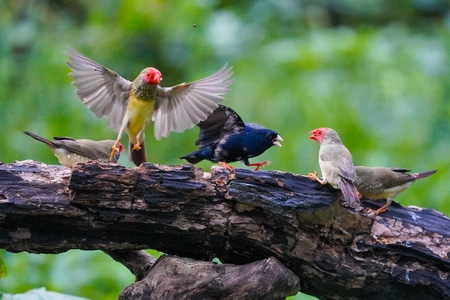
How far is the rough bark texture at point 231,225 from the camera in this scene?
4172 mm

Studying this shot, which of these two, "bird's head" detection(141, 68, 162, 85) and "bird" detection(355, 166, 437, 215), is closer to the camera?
"bird" detection(355, 166, 437, 215)

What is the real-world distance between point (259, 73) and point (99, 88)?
3.24m

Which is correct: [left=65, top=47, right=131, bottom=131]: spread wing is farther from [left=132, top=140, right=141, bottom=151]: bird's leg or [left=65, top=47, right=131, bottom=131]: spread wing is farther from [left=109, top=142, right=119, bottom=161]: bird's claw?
[left=109, top=142, right=119, bottom=161]: bird's claw

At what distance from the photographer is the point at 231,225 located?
4.28 metres

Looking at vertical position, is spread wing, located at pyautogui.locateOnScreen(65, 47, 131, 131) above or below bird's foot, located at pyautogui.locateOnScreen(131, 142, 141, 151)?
above

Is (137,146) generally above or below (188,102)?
below

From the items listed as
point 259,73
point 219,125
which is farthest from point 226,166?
point 259,73

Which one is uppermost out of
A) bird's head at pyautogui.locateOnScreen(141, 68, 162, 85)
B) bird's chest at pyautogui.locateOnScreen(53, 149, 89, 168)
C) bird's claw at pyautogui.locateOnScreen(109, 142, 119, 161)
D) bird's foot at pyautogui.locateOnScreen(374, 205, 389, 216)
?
bird's head at pyautogui.locateOnScreen(141, 68, 162, 85)

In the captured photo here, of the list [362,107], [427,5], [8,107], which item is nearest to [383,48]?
[362,107]

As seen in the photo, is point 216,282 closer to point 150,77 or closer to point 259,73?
point 150,77

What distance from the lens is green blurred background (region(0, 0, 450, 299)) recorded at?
7.03 meters

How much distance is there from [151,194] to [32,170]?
542mm

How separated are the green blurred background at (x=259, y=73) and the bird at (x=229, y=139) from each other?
1.12 m

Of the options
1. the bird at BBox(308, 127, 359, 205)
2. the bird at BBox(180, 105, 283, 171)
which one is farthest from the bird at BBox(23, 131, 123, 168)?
the bird at BBox(308, 127, 359, 205)
